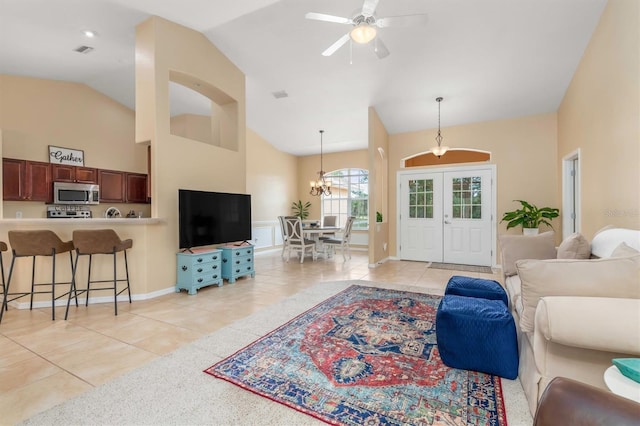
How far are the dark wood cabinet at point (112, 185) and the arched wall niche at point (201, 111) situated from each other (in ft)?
5.49

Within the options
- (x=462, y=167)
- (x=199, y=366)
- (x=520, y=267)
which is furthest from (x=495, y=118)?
(x=199, y=366)

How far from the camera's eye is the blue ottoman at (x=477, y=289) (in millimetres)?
2568

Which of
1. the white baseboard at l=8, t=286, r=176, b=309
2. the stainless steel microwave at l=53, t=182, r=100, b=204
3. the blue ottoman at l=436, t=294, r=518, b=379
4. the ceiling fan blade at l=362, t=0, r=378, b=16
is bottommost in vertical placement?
the white baseboard at l=8, t=286, r=176, b=309

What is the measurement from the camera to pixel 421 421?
1.54 metres

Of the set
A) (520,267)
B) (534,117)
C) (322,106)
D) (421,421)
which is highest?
(322,106)

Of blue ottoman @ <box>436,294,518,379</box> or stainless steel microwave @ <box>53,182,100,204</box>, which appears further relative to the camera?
stainless steel microwave @ <box>53,182,100,204</box>

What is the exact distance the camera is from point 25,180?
16.5 feet

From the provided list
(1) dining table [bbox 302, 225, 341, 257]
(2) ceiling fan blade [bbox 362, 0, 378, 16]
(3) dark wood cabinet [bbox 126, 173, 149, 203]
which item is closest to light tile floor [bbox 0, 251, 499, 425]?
(1) dining table [bbox 302, 225, 341, 257]

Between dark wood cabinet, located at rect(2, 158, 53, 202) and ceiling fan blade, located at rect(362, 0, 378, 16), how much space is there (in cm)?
619

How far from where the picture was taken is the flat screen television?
404 cm

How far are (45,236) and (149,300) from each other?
4.32ft

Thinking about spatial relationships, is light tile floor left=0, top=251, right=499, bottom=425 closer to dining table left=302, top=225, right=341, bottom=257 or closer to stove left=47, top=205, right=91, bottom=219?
Result: dining table left=302, top=225, right=341, bottom=257

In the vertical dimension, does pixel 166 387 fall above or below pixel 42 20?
below

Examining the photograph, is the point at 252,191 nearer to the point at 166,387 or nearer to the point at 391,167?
the point at 391,167
